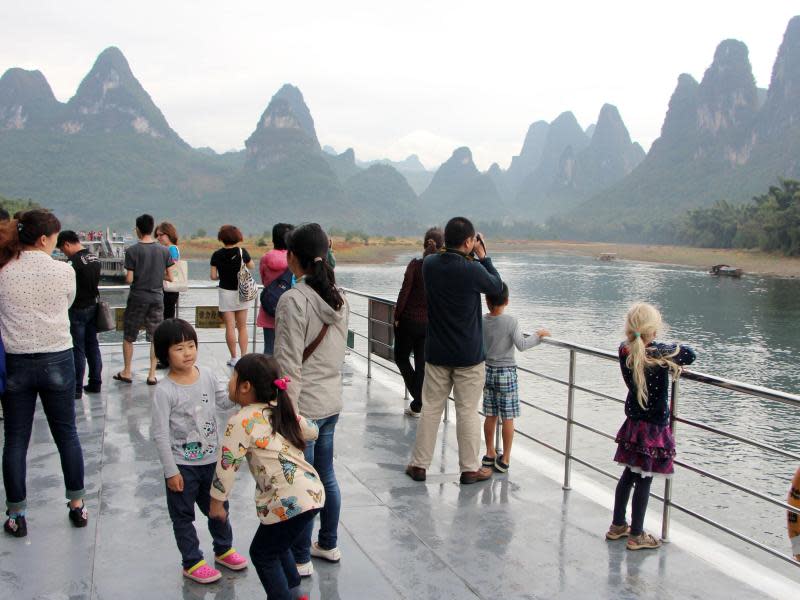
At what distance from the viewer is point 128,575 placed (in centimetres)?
330

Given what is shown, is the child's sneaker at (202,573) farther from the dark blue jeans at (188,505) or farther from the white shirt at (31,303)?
the white shirt at (31,303)

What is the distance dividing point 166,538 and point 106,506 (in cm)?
58

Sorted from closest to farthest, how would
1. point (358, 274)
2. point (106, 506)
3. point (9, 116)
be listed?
point (106, 506), point (358, 274), point (9, 116)

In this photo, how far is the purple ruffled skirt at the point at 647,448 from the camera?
3.62m

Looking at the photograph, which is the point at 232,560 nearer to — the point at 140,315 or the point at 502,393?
the point at 502,393

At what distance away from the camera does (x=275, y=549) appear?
2701mm

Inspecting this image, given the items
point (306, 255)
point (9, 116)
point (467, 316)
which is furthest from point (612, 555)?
point (9, 116)

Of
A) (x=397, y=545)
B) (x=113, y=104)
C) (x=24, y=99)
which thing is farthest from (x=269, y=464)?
(x=24, y=99)

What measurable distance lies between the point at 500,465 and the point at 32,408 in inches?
105

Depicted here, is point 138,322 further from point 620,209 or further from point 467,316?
point 620,209

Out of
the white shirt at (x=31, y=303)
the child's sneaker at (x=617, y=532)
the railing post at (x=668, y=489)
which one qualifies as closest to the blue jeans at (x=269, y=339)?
the white shirt at (x=31, y=303)

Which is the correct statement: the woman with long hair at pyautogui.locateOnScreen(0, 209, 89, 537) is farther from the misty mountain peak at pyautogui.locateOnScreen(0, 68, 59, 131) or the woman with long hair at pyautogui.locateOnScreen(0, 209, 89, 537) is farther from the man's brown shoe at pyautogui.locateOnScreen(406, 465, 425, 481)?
the misty mountain peak at pyautogui.locateOnScreen(0, 68, 59, 131)

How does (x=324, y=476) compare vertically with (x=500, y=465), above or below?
above

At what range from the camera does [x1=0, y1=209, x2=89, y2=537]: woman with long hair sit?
3436 millimetres
